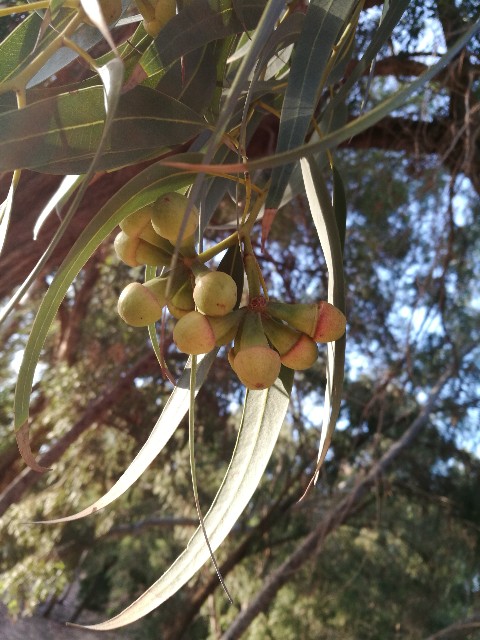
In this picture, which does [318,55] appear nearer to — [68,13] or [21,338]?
[68,13]

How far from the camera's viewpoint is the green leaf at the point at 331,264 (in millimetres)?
537

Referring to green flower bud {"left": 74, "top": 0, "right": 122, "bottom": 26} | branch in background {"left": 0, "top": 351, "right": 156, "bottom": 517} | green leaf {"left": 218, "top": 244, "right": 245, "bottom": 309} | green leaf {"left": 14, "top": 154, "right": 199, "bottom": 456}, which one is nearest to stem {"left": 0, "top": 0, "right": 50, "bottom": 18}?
green flower bud {"left": 74, "top": 0, "right": 122, "bottom": 26}

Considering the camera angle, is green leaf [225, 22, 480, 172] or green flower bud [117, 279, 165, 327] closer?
green leaf [225, 22, 480, 172]

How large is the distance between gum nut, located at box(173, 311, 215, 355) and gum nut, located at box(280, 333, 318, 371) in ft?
0.23

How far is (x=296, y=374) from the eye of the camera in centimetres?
390

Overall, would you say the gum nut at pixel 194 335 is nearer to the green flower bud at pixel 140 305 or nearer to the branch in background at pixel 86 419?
the green flower bud at pixel 140 305

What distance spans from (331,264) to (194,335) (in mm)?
139

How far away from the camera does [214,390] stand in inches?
154

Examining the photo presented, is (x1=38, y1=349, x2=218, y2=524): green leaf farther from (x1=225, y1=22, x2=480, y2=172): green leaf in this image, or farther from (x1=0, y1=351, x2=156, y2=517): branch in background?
(x1=0, y1=351, x2=156, y2=517): branch in background

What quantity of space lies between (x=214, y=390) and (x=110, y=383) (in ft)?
2.04

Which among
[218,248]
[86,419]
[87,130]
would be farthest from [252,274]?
[86,419]

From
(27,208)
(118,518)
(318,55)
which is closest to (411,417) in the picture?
(118,518)

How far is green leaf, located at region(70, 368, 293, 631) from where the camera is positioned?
1.73ft

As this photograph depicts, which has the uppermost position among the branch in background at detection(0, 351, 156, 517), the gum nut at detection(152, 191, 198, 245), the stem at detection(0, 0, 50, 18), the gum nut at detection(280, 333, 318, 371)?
the branch in background at detection(0, 351, 156, 517)
